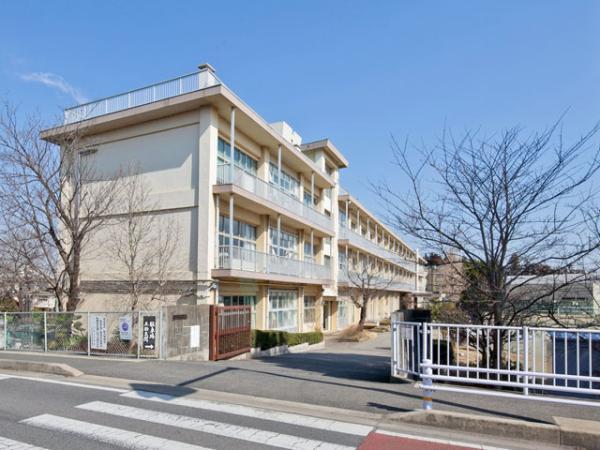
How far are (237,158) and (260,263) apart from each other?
16.2 feet

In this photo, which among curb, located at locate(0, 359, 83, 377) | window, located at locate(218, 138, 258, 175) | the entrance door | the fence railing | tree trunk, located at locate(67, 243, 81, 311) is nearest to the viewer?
curb, located at locate(0, 359, 83, 377)

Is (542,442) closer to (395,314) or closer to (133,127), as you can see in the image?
(395,314)

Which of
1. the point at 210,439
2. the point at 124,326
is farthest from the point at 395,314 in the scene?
the point at 124,326

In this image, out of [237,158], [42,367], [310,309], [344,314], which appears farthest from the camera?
[344,314]

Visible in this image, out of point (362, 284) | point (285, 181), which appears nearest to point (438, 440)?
point (285, 181)

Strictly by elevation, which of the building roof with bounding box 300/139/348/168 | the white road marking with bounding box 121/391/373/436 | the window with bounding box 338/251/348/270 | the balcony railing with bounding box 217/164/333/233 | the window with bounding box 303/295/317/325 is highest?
the building roof with bounding box 300/139/348/168

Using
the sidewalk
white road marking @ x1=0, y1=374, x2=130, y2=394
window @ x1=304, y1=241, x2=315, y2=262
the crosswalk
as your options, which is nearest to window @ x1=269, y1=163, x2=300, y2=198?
window @ x1=304, y1=241, x2=315, y2=262

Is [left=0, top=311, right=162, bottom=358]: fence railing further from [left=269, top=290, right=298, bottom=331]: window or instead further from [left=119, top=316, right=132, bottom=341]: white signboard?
[left=269, top=290, right=298, bottom=331]: window

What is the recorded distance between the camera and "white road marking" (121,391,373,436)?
5367 millimetres

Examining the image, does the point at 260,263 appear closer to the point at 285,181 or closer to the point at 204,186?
the point at 204,186

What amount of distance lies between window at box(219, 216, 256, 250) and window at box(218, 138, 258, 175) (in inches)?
97.6

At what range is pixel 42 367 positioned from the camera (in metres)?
9.55

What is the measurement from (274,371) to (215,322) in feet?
14.9

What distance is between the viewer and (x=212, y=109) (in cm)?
1667
